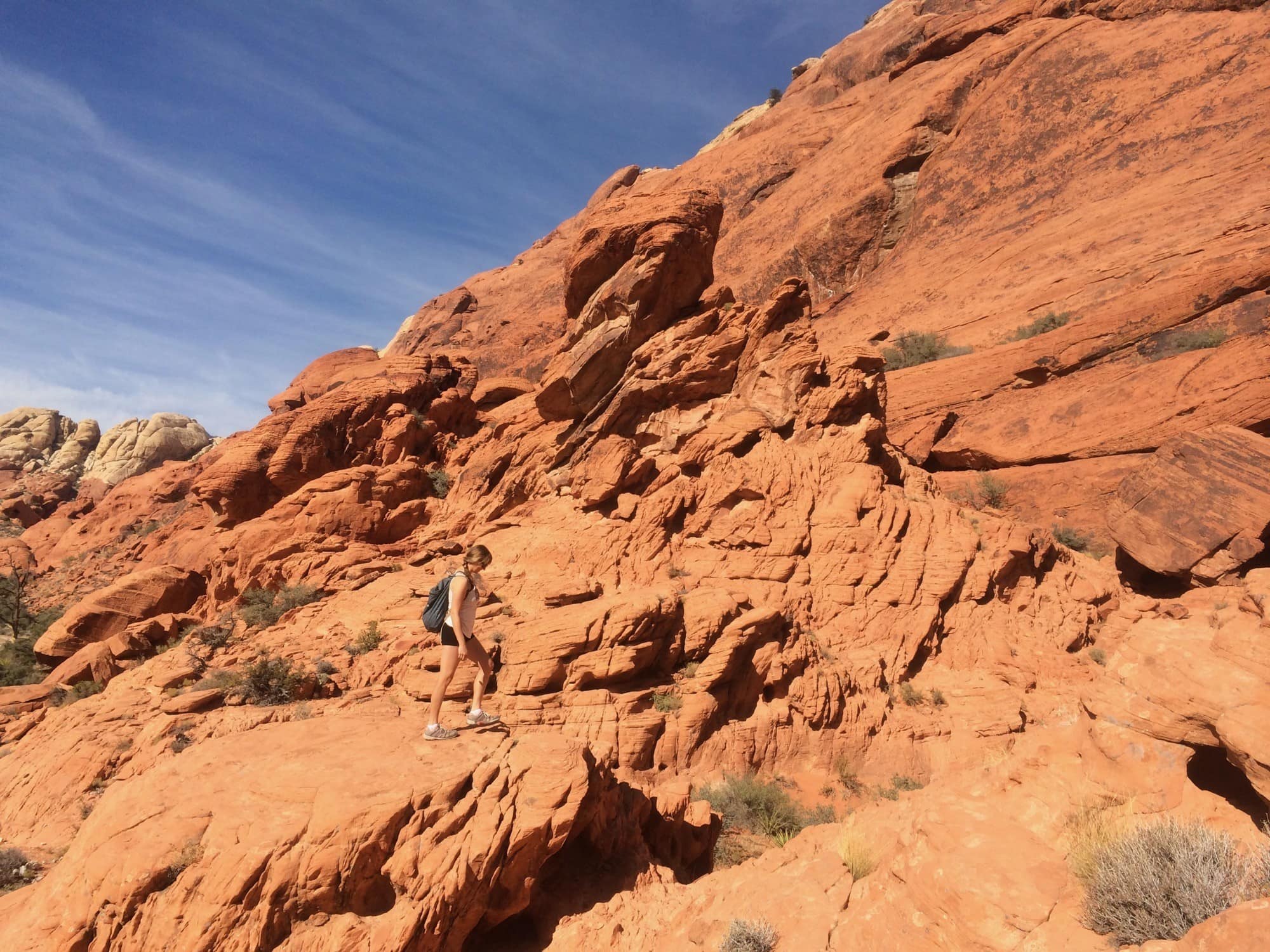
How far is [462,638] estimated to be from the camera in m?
6.08

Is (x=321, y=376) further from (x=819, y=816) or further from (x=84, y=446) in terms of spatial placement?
(x=84, y=446)

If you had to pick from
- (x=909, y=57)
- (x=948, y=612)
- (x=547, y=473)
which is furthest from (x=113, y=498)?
(x=909, y=57)

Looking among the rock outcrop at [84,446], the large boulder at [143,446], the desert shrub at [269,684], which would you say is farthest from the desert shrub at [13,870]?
the large boulder at [143,446]

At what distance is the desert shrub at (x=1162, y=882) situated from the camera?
9.21 feet

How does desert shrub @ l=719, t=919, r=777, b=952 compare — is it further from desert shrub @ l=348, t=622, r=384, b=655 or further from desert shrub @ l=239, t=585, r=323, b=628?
desert shrub @ l=239, t=585, r=323, b=628

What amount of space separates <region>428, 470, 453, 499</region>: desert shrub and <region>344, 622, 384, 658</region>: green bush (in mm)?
6944

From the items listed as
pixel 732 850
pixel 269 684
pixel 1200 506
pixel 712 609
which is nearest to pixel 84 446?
pixel 269 684

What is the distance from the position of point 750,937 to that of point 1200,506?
12961mm

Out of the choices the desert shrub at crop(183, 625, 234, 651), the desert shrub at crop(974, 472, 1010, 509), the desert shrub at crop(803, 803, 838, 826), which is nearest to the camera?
the desert shrub at crop(803, 803, 838, 826)

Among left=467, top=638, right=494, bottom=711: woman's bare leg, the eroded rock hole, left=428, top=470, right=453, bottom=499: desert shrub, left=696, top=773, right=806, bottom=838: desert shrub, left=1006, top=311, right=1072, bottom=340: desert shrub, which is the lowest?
left=696, top=773, right=806, bottom=838: desert shrub

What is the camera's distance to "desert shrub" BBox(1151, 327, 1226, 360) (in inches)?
654

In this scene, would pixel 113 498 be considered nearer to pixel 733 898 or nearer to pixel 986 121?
pixel 733 898

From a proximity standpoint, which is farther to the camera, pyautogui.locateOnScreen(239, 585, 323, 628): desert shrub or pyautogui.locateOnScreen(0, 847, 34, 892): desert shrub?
pyautogui.locateOnScreen(239, 585, 323, 628): desert shrub

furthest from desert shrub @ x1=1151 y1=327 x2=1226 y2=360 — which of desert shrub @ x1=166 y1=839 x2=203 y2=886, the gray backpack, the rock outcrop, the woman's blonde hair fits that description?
the rock outcrop
